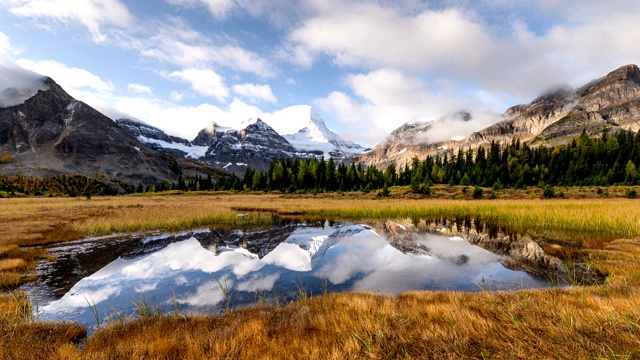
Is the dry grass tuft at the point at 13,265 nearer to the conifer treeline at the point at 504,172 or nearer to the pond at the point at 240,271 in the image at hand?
the pond at the point at 240,271

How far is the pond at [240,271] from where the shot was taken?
894 centimetres

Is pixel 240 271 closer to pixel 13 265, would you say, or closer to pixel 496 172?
pixel 13 265

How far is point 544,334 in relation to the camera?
457cm

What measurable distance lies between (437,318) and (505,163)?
129m

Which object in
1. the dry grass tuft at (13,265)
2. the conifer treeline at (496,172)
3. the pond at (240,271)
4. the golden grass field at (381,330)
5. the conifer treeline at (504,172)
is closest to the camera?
the golden grass field at (381,330)

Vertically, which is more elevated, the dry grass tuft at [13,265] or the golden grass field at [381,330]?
the golden grass field at [381,330]

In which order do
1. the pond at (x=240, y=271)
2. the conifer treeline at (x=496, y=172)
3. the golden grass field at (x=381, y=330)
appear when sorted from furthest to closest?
1. the conifer treeline at (x=496, y=172)
2. the pond at (x=240, y=271)
3. the golden grass field at (x=381, y=330)

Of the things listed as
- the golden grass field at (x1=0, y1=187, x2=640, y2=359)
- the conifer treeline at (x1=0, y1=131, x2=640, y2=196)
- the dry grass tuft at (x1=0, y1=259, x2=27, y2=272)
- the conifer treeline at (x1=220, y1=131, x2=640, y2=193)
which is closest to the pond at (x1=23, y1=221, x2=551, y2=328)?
the dry grass tuft at (x1=0, y1=259, x2=27, y2=272)

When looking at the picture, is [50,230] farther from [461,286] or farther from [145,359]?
[461,286]

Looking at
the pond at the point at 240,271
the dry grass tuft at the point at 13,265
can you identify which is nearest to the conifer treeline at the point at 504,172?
the pond at the point at 240,271

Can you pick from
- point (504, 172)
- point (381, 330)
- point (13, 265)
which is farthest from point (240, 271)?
point (504, 172)

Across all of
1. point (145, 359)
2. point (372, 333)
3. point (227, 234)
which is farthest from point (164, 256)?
point (372, 333)

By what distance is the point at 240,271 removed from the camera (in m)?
12.3

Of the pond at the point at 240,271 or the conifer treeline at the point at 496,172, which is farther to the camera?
the conifer treeline at the point at 496,172
